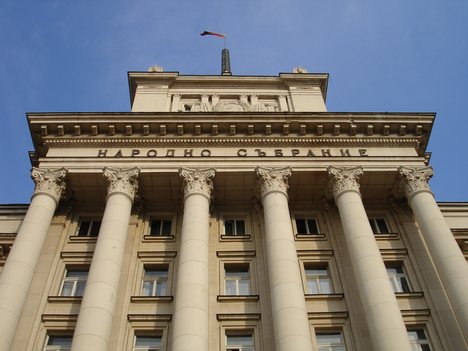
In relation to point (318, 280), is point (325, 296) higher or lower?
→ lower

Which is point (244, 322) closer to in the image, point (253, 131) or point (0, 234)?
point (253, 131)

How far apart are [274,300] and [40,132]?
1900cm

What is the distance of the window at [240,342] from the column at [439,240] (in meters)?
9.75

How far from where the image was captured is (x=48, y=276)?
A: 88.4 feet

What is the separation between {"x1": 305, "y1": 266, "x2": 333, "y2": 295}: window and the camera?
27.2 metres

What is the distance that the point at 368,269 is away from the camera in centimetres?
2483

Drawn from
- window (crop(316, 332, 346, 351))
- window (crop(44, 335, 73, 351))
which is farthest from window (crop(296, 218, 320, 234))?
window (crop(44, 335, 73, 351))

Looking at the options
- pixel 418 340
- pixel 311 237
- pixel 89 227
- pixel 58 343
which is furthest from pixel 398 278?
pixel 89 227

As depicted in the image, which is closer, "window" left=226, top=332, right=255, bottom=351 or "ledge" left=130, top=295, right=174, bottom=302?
"window" left=226, top=332, right=255, bottom=351

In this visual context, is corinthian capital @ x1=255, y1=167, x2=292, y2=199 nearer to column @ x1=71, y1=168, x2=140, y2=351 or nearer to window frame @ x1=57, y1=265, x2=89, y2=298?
column @ x1=71, y1=168, x2=140, y2=351

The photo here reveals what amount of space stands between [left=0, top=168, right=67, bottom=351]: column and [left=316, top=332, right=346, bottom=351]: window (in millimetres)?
14165

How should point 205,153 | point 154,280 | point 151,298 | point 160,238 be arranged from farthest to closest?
point 205,153 < point 160,238 < point 154,280 < point 151,298

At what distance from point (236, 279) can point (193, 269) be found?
3.82 m

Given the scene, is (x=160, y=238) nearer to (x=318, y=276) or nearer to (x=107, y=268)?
(x=107, y=268)
